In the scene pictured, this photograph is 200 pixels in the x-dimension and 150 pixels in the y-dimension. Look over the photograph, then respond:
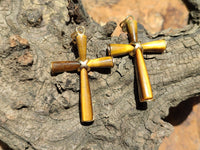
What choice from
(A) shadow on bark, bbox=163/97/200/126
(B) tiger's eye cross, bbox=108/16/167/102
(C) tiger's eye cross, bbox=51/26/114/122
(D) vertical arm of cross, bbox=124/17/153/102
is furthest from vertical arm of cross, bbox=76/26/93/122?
(A) shadow on bark, bbox=163/97/200/126

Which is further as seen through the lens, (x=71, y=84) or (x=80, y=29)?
(x=80, y=29)

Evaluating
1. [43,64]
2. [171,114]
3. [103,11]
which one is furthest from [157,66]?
[103,11]

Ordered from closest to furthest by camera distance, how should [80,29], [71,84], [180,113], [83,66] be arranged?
[71,84] → [83,66] → [80,29] → [180,113]

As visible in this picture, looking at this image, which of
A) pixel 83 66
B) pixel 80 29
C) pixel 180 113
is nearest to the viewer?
pixel 83 66

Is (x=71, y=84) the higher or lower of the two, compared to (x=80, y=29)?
lower

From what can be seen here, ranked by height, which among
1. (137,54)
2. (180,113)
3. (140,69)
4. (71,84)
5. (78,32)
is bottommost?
(180,113)

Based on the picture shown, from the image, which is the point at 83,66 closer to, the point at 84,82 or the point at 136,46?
the point at 84,82

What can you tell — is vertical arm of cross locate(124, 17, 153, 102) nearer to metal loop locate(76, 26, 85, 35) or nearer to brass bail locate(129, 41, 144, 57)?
brass bail locate(129, 41, 144, 57)

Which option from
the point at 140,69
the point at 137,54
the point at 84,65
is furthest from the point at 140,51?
the point at 84,65
